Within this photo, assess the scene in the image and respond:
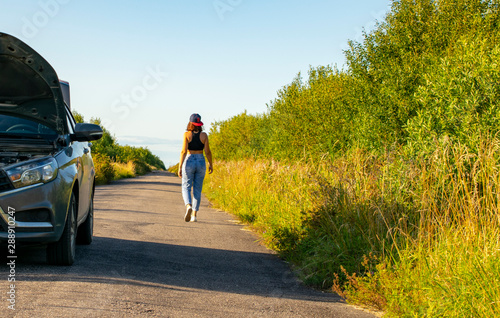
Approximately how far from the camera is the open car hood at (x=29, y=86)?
5.60m

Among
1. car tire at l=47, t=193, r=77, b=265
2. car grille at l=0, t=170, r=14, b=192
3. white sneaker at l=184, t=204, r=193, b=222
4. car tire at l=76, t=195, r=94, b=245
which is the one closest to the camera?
car grille at l=0, t=170, r=14, b=192

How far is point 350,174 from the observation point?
25.0 feet

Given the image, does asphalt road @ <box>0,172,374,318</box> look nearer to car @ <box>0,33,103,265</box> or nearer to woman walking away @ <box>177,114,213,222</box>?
car @ <box>0,33,103,265</box>

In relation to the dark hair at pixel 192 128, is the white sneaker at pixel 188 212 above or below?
below

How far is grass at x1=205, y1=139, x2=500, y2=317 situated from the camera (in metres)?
4.29

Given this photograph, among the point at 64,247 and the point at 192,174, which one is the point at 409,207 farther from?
the point at 192,174

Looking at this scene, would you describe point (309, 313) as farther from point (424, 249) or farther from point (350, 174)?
point (350, 174)

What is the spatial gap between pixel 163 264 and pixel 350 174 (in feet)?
9.93

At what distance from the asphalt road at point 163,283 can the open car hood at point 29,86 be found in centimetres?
168

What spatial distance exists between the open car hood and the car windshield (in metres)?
0.05

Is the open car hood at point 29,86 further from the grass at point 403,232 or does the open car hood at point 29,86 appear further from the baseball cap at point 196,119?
the baseball cap at point 196,119

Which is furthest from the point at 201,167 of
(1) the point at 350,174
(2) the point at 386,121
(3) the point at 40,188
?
(2) the point at 386,121

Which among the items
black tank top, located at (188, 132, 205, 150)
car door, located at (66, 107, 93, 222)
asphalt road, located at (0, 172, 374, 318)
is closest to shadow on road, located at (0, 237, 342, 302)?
asphalt road, located at (0, 172, 374, 318)

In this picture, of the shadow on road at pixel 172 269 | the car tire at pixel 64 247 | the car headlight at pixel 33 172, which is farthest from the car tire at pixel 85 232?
the car headlight at pixel 33 172
